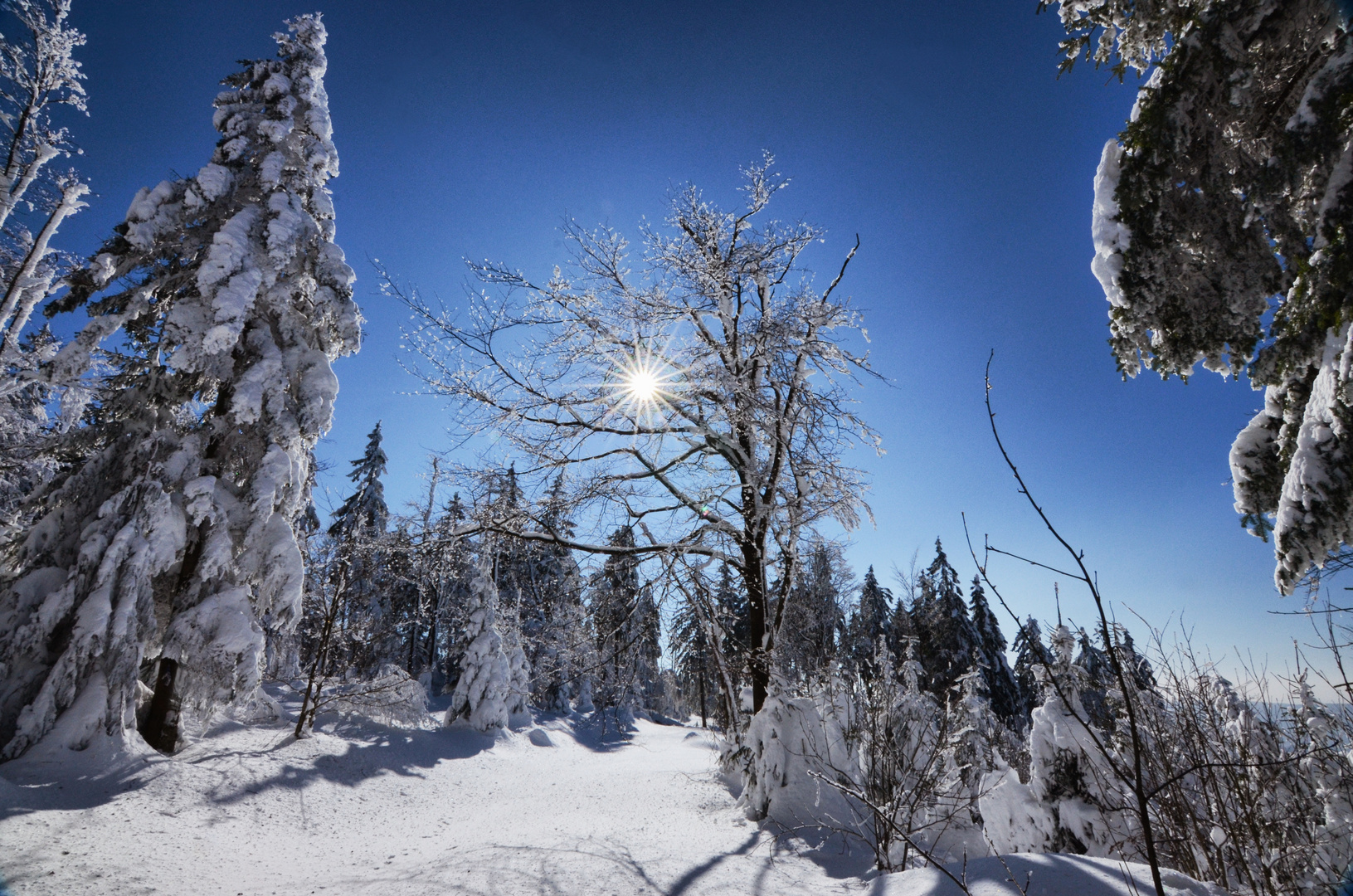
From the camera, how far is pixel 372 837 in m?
7.55

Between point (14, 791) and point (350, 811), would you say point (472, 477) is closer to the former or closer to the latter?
point (14, 791)

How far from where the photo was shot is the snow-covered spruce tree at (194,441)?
6.98 metres

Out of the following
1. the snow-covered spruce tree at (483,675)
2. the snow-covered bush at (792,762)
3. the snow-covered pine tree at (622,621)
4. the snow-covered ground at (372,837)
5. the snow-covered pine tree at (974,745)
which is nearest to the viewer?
the snow-covered ground at (372,837)

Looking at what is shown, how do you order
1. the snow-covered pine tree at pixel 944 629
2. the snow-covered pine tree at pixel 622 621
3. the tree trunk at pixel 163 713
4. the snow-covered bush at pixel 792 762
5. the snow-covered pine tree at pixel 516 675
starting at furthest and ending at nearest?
the snow-covered pine tree at pixel 944 629, the snow-covered pine tree at pixel 516 675, the tree trunk at pixel 163 713, the snow-covered pine tree at pixel 622 621, the snow-covered bush at pixel 792 762

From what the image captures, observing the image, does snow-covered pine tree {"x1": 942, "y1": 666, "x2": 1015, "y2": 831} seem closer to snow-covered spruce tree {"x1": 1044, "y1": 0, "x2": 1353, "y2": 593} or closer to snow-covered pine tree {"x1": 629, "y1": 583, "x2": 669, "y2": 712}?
snow-covered pine tree {"x1": 629, "y1": 583, "x2": 669, "y2": 712}

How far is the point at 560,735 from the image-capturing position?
22859 mm

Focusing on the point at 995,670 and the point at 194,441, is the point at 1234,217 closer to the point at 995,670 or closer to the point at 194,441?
the point at 194,441

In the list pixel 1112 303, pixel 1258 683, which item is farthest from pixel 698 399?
pixel 1258 683

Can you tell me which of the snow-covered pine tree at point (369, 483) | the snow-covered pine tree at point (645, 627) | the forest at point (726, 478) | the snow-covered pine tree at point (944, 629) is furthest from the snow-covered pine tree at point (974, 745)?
the snow-covered pine tree at point (369, 483)

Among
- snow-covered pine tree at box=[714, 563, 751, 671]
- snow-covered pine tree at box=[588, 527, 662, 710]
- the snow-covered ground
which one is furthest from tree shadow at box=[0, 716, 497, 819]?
snow-covered pine tree at box=[714, 563, 751, 671]

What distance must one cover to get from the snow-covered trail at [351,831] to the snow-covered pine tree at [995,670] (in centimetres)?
2315

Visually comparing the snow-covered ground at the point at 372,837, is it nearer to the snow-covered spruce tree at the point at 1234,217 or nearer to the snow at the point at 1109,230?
the snow-covered spruce tree at the point at 1234,217

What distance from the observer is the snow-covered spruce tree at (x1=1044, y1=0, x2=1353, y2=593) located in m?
2.29

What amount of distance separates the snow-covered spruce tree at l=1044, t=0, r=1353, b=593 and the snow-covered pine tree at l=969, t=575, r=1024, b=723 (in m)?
29.6
